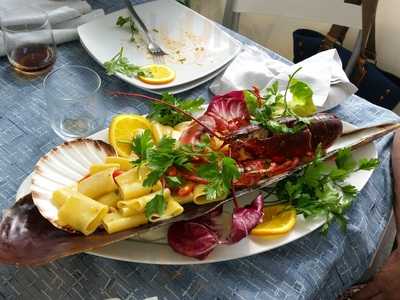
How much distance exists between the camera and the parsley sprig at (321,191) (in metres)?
0.71

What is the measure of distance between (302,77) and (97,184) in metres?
0.47

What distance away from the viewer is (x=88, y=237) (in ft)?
1.98

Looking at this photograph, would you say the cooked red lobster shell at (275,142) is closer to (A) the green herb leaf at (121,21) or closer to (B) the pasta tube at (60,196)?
(B) the pasta tube at (60,196)

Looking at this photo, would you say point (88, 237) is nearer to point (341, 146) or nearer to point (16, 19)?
point (341, 146)

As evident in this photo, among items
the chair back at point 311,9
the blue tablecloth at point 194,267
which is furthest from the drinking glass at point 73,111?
the chair back at point 311,9

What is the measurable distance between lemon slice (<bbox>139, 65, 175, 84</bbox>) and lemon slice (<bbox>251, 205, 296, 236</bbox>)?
13.8 inches

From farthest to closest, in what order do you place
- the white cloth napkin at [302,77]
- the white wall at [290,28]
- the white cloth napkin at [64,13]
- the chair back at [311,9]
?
the white wall at [290,28] < the chair back at [311,9] < the white cloth napkin at [64,13] < the white cloth napkin at [302,77]

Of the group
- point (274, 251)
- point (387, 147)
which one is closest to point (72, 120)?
point (274, 251)

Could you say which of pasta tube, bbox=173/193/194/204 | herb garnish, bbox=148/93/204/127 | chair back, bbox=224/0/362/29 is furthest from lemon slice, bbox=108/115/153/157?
chair back, bbox=224/0/362/29

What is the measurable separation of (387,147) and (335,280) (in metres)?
0.29

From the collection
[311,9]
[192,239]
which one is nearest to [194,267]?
[192,239]

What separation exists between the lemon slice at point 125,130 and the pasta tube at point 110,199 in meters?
0.10

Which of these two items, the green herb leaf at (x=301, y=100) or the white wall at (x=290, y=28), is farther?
the white wall at (x=290, y=28)

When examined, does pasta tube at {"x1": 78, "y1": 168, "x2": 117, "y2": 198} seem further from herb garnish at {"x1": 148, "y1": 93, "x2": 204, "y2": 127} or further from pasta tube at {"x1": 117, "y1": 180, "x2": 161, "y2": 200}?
herb garnish at {"x1": 148, "y1": 93, "x2": 204, "y2": 127}
